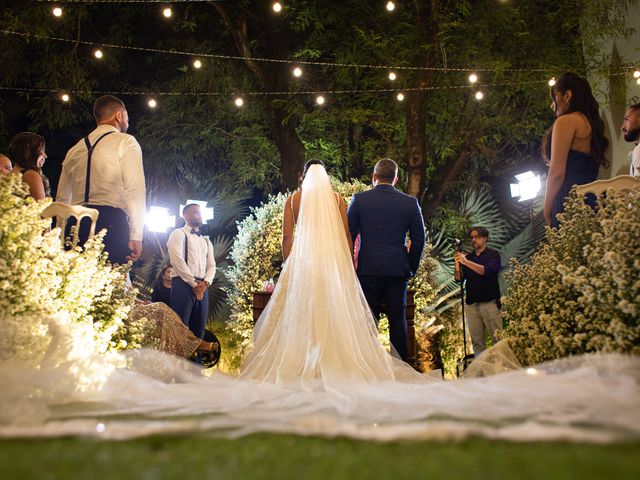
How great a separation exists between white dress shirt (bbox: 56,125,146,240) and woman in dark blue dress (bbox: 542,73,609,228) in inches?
123

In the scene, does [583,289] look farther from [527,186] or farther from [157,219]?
[157,219]

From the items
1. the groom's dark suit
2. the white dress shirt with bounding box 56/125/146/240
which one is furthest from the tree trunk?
the white dress shirt with bounding box 56/125/146/240

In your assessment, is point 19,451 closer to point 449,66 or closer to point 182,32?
point 449,66

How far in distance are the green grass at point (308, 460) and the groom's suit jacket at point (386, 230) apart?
3.26 meters

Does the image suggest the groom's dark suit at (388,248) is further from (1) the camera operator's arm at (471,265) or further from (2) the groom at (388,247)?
(1) the camera operator's arm at (471,265)

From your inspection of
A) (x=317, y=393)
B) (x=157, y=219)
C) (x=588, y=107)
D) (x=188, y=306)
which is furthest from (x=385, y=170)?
(x=157, y=219)

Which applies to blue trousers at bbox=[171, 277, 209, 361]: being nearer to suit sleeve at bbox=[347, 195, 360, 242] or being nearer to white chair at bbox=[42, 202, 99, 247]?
suit sleeve at bbox=[347, 195, 360, 242]

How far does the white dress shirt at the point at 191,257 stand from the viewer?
6.79m

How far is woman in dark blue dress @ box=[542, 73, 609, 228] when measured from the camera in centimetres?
420

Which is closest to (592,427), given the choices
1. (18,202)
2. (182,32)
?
(18,202)

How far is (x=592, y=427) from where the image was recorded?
1706 millimetres

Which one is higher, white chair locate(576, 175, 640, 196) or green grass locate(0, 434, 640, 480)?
white chair locate(576, 175, 640, 196)

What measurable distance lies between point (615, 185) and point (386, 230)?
1.95 meters

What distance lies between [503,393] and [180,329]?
3.43 metres
